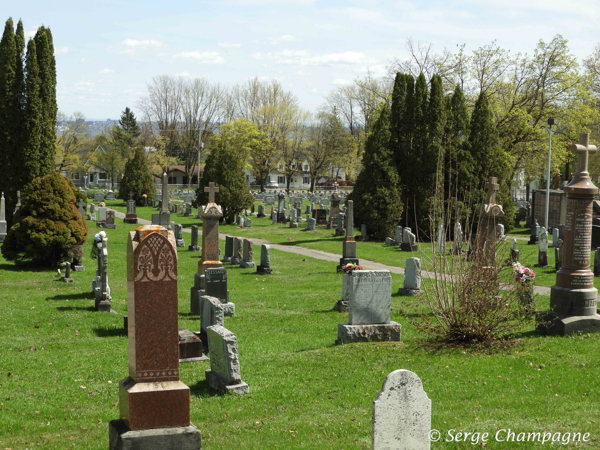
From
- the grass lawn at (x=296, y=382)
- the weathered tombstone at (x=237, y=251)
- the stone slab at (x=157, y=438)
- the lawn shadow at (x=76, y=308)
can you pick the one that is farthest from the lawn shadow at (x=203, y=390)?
the weathered tombstone at (x=237, y=251)

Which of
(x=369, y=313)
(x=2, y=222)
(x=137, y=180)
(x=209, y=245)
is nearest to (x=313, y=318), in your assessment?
(x=369, y=313)

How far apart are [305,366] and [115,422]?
463cm

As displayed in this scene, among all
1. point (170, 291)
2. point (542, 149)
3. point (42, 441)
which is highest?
point (542, 149)

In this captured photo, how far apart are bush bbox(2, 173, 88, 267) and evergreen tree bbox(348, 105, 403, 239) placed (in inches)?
566

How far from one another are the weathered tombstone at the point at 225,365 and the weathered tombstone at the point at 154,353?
3061 mm

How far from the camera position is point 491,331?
37.3ft

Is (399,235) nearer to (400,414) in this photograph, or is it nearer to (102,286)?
(102,286)

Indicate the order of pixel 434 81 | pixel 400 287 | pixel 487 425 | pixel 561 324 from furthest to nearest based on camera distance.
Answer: pixel 434 81 < pixel 400 287 < pixel 561 324 < pixel 487 425

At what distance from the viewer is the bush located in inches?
883

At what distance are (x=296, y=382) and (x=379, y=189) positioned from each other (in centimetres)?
2415

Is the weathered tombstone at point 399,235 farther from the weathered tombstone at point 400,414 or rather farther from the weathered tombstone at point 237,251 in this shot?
the weathered tombstone at point 400,414

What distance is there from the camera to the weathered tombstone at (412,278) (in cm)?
1778

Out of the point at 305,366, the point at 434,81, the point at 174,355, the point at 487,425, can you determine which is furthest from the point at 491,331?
the point at 434,81

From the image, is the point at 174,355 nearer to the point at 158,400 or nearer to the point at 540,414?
the point at 158,400
